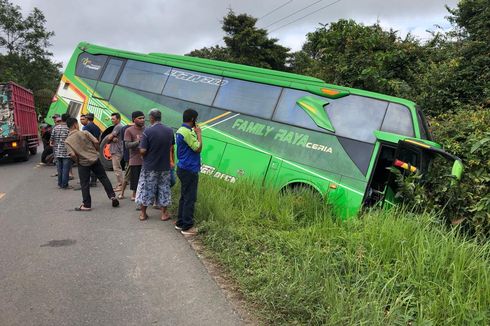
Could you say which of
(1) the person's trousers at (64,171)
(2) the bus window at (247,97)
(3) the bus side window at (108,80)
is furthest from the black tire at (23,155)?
(2) the bus window at (247,97)

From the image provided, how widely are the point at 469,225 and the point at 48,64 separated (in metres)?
39.7

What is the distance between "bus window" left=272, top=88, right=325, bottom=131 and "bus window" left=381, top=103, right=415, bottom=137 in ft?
4.31

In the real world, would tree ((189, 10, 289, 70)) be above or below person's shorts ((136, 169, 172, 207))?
above

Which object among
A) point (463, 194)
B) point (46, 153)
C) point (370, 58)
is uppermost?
point (370, 58)

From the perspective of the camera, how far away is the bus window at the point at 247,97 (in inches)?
340

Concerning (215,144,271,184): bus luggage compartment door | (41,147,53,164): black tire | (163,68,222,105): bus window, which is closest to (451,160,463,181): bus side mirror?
(215,144,271,184): bus luggage compartment door

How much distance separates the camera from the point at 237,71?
9.45 meters

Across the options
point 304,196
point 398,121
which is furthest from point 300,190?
point 398,121

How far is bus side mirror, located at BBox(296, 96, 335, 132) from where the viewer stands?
7785 millimetres

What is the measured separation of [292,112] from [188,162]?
317 cm

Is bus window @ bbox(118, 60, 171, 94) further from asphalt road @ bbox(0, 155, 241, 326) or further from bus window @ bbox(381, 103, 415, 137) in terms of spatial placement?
bus window @ bbox(381, 103, 415, 137)

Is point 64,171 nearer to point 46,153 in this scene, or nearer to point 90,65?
point 90,65

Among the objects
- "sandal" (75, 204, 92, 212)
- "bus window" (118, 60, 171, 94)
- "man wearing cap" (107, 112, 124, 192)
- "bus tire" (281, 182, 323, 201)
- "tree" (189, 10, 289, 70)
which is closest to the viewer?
"bus tire" (281, 182, 323, 201)

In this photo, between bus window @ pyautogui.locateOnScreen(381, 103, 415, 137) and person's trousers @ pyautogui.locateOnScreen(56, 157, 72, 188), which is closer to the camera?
bus window @ pyautogui.locateOnScreen(381, 103, 415, 137)
